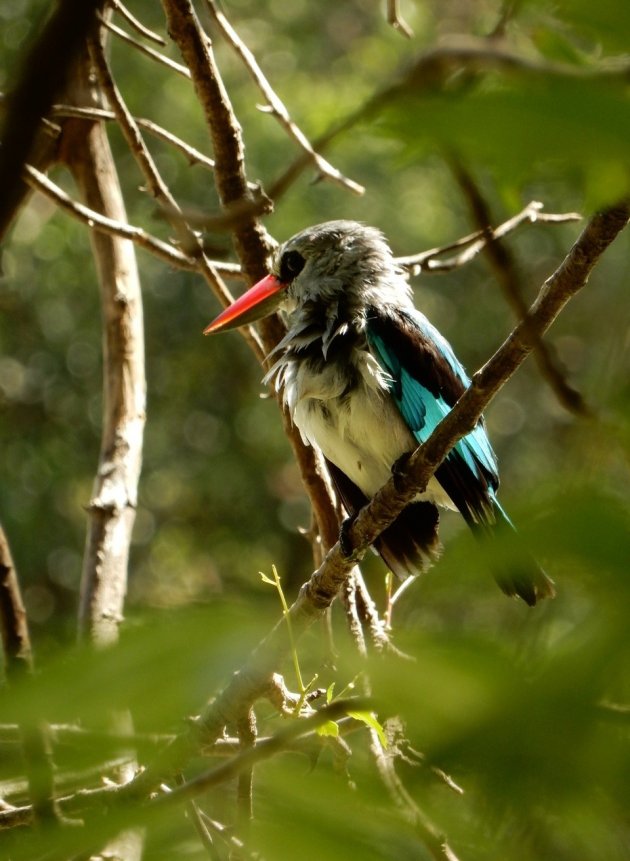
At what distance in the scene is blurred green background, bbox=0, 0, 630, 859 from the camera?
56 cm

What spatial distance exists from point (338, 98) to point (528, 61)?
731 cm

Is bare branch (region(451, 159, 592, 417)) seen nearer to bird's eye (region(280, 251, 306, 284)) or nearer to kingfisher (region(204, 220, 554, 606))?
kingfisher (region(204, 220, 554, 606))

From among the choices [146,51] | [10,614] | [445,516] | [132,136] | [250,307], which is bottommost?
[445,516]

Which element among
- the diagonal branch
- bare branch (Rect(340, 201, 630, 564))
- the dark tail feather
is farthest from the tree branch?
the dark tail feather

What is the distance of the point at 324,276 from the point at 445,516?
14.4ft

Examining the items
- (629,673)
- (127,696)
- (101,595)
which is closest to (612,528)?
(629,673)

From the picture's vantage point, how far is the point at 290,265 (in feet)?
12.3

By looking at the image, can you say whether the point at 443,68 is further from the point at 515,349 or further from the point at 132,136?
the point at 132,136

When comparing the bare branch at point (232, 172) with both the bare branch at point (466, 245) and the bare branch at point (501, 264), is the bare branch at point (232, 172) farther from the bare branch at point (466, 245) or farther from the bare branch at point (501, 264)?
the bare branch at point (501, 264)

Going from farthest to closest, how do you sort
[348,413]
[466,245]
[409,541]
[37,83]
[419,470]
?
[409,541]
[466,245]
[348,413]
[419,470]
[37,83]

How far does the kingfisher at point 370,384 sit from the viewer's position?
3.18 metres

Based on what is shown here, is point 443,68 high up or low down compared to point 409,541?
up

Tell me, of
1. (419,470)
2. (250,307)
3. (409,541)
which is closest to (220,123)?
(250,307)

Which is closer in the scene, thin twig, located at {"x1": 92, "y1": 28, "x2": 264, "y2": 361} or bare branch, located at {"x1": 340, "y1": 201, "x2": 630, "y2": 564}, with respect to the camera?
bare branch, located at {"x1": 340, "y1": 201, "x2": 630, "y2": 564}
